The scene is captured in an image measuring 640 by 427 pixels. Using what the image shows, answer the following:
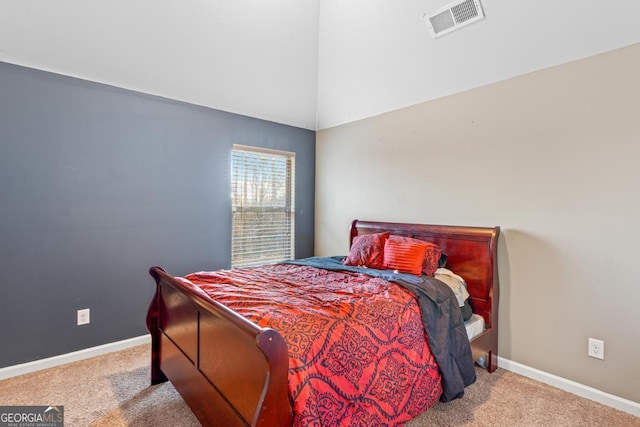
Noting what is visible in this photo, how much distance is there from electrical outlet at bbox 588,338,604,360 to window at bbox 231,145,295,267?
9.92 ft

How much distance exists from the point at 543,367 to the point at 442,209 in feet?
4.75

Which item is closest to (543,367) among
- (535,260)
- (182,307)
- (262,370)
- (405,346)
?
(535,260)

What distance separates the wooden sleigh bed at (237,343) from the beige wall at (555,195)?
0.18 metres

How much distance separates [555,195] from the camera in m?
2.39

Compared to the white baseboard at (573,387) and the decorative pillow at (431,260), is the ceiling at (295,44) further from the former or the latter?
the white baseboard at (573,387)

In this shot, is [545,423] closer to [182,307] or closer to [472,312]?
[472,312]

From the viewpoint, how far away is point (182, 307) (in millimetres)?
1965

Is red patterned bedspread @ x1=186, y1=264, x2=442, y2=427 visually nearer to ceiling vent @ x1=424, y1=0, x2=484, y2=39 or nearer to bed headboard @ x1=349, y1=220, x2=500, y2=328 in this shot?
bed headboard @ x1=349, y1=220, x2=500, y2=328

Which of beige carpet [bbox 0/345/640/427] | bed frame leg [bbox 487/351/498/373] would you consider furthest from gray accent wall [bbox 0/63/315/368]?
bed frame leg [bbox 487/351/498/373]

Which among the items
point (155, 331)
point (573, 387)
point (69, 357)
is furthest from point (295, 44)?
point (573, 387)

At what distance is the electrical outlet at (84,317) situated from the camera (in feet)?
9.05

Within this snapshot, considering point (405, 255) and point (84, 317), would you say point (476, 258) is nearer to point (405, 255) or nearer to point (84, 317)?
point (405, 255)

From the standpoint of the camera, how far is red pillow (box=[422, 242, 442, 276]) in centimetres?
260

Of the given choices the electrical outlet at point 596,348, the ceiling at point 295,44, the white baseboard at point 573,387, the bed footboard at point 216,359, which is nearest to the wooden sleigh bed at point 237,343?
the bed footboard at point 216,359
